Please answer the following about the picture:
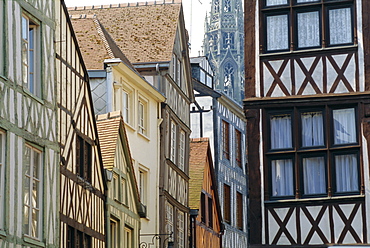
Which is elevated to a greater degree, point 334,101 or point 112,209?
point 334,101

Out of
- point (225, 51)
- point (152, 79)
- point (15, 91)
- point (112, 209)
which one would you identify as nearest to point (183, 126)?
point (152, 79)

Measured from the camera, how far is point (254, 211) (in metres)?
19.0

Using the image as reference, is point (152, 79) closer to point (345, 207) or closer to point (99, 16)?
point (99, 16)

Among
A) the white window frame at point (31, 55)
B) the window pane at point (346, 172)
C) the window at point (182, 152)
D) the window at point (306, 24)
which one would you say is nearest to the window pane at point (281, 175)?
the window pane at point (346, 172)

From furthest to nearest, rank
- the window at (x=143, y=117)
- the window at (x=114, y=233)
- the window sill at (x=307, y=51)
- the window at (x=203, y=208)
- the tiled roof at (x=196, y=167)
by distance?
the window at (x=203, y=208), the tiled roof at (x=196, y=167), the window at (x=143, y=117), the window at (x=114, y=233), the window sill at (x=307, y=51)

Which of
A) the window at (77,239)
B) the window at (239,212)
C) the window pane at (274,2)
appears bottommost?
the window at (77,239)

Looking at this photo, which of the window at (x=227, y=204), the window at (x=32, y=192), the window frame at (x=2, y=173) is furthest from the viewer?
the window at (x=227, y=204)

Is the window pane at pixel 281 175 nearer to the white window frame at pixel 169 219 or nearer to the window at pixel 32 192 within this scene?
the window at pixel 32 192

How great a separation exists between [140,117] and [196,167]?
6.19 meters

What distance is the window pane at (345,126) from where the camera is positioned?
→ 19.1 meters

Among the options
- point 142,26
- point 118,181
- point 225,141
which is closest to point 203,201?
point 142,26

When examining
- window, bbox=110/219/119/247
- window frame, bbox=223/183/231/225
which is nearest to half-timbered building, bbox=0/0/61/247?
window, bbox=110/219/119/247

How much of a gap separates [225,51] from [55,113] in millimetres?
114758

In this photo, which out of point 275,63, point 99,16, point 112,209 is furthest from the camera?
point 99,16
